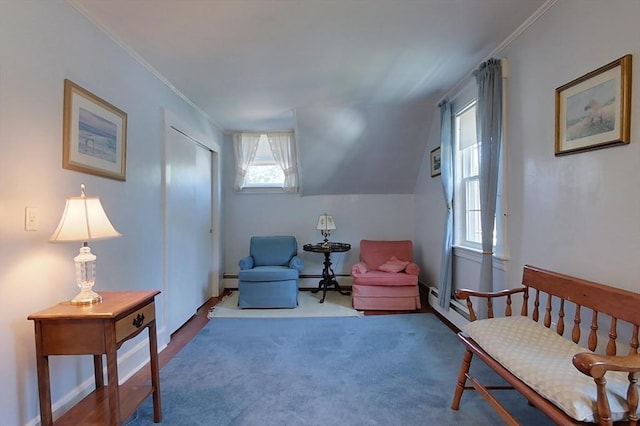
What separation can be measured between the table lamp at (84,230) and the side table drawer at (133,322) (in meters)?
0.21

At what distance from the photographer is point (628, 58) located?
154cm

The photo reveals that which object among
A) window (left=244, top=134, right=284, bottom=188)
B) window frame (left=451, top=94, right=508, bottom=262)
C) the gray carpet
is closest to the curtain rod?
window frame (left=451, top=94, right=508, bottom=262)

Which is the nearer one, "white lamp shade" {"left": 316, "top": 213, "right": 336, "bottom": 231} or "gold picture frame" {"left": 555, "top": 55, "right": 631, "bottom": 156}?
"gold picture frame" {"left": 555, "top": 55, "right": 631, "bottom": 156}

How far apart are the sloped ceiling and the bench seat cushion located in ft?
6.26

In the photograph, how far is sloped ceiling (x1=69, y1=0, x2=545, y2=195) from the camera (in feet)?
6.51

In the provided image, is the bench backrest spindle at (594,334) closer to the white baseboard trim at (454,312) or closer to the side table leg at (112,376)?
the white baseboard trim at (454,312)

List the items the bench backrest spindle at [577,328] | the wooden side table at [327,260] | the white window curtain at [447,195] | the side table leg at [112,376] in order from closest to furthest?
the side table leg at [112,376] → the bench backrest spindle at [577,328] → the white window curtain at [447,195] → the wooden side table at [327,260]

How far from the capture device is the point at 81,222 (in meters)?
1.57

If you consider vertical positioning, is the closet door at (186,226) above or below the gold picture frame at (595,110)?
below

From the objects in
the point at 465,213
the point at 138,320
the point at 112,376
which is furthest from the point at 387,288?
the point at 112,376

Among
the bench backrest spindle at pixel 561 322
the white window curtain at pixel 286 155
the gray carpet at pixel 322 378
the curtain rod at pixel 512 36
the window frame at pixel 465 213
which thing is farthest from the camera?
the white window curtain at pixel 286 155

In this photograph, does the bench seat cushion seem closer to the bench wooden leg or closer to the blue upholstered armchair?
the bench wooden leg

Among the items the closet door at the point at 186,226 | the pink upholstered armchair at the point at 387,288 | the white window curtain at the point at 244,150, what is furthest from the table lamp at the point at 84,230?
Answer: the white window curtain at the point at 244,150

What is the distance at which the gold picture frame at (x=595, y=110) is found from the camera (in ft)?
5.13
